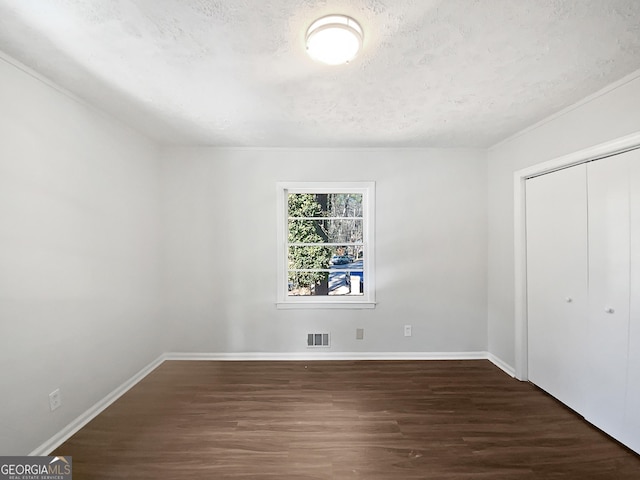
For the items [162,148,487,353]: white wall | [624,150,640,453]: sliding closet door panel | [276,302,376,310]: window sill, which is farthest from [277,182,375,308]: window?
[624,150,640,453]: sliding closet door panel

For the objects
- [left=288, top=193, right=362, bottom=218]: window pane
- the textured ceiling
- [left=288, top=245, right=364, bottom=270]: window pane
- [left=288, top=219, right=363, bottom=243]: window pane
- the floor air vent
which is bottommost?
the floor air vent

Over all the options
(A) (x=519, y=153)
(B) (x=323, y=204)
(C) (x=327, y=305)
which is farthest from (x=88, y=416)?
(A) (x=519, y=153)

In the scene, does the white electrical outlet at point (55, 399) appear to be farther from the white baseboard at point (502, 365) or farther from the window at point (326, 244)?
the white baseboard at point (502, 365)

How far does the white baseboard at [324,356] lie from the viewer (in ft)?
10.6

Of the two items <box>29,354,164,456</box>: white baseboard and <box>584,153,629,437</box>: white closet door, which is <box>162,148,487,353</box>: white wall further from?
<box>584,153,629,437</box>: white closet door

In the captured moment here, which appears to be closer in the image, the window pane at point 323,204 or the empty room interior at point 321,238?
the empty room interior at point 321,238

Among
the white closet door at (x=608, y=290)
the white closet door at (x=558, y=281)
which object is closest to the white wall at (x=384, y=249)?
the white closet door at (x=558, y=281)

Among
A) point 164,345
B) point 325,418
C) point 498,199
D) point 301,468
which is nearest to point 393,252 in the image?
point 498,199

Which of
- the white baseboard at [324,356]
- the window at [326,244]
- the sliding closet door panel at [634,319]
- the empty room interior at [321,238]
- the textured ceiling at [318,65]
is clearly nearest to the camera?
the textured ceiling at [318,65]

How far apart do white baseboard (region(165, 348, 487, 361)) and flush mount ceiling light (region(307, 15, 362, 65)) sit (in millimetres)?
2921

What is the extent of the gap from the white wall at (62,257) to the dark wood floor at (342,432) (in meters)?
0.39

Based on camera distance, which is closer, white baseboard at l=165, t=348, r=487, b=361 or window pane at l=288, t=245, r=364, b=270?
white baseboard at l=165, t=348, r=487, b=361

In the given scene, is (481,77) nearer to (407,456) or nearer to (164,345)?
(407,456)

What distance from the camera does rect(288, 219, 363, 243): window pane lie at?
3.38 metres
